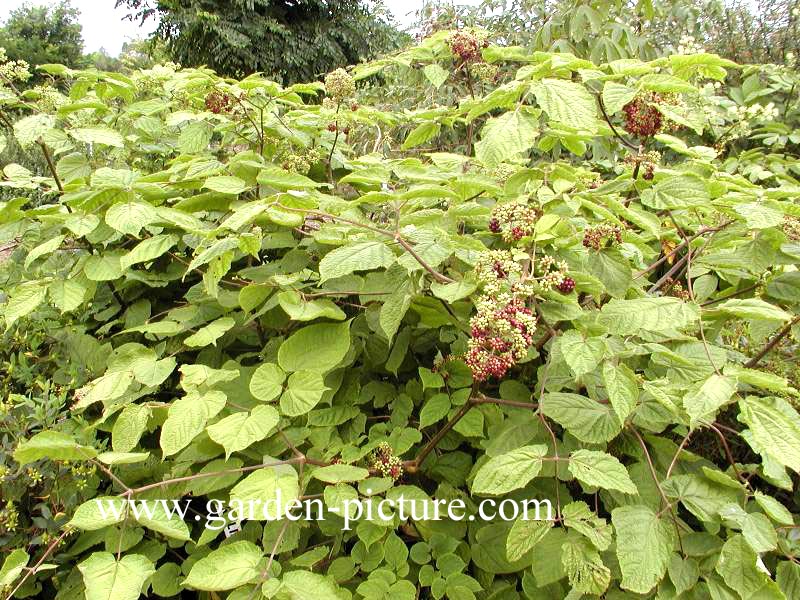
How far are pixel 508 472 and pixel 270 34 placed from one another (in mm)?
14635

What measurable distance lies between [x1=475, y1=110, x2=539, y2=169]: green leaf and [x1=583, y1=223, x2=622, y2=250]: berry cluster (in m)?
0.27

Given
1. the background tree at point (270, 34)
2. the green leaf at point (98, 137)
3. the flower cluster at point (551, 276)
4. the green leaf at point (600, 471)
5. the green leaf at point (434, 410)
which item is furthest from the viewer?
the background tree at point (270, 34)

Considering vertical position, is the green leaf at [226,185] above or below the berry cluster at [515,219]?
above

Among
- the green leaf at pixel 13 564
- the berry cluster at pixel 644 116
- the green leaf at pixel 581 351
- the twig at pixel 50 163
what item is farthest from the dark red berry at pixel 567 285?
the twig at pixel 50 163

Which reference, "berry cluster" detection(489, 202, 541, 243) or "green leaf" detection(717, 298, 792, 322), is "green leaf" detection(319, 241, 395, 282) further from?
"green leaf" detection(717, 298, 792, 322)

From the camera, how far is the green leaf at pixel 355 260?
1119 mm

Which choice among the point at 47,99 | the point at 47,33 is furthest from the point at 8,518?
the point at 47,33

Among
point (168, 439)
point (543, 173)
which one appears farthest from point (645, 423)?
point (168, 439)

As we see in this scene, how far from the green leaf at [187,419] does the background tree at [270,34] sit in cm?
1265

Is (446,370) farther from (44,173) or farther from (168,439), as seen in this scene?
(44,173)

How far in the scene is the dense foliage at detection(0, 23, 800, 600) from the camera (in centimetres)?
105

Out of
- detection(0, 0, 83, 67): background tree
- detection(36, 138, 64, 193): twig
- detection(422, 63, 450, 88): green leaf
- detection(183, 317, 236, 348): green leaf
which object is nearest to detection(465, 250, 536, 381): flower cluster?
detection(183, 317, 236, 348): green leaf

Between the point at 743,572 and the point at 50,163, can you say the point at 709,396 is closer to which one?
the point at 743,572

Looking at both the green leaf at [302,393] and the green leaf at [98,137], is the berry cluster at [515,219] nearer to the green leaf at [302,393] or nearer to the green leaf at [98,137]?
the green leaf at [302,393]
